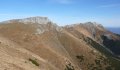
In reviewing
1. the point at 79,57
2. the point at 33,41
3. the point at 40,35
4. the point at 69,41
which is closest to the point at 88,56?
the point at 79,57

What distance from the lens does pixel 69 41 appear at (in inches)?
7717

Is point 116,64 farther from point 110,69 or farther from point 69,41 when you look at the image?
point 69,41

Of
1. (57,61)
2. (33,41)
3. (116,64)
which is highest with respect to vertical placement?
(33,41)

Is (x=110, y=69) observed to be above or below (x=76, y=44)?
below

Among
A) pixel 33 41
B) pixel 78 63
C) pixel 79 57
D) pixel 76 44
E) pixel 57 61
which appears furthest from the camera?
pixel 76 44

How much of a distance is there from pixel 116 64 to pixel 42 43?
81131 millimetres

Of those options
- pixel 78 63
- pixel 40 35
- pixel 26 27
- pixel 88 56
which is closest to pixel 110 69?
pixel 88 56

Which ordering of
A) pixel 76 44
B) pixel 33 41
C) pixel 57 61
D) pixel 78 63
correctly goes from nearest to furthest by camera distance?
pixel 57 61
pixel 33 41
pixel 78 63
pixel 76 44

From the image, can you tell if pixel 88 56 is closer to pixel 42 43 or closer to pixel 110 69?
pixel 110 69

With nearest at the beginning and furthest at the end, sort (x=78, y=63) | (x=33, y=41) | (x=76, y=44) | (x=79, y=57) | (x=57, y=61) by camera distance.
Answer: (x=57, y=61), (x=33, y=41), (x=78, y=63), (x=79, y=57), (x=76, y=44)

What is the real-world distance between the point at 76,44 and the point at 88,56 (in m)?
18.5

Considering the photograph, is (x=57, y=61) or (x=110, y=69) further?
(x=110, y=69)

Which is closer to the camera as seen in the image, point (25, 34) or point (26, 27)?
point (25, 34)

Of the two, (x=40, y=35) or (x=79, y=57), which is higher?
(x=40, y=35)
